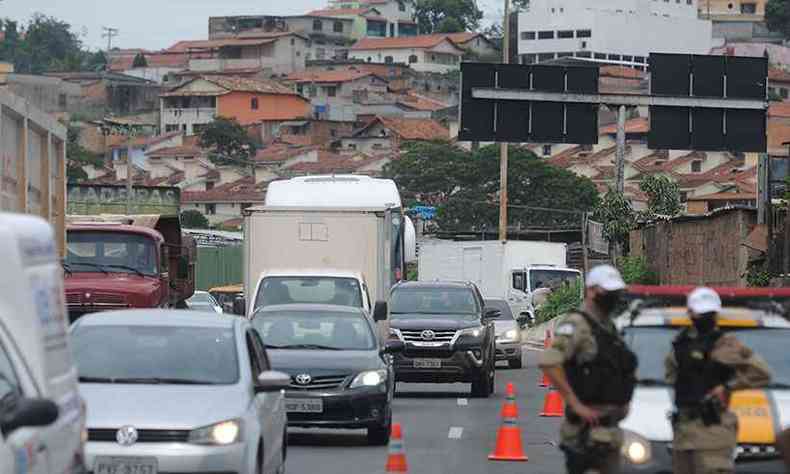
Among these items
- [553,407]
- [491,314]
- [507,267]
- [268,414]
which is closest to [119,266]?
[491,314]

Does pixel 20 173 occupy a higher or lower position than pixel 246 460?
higher

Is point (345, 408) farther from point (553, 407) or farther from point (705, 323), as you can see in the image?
point (705, 323)

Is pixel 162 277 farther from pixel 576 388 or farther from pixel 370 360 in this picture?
pixel 576 388

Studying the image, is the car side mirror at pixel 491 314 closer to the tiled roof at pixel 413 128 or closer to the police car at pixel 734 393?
the police car at pixel 734 393

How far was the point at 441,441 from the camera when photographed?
2148cm

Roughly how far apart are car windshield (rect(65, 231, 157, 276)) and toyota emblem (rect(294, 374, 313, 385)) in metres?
8.00

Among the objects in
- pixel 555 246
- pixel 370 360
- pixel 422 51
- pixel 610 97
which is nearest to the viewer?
pixel 370 360

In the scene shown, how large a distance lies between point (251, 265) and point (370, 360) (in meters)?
9.11

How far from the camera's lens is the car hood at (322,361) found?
2044 cm

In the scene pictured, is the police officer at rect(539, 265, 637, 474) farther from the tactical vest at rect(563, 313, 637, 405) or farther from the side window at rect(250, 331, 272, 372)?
the side window at rect(250, 331, 272, 372)

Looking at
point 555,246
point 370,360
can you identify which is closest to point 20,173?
point 370,360

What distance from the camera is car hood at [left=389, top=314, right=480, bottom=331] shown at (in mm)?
29453

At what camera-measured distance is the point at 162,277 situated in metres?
28.3

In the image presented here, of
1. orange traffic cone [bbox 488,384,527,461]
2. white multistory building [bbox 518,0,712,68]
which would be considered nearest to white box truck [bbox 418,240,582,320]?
orange traffic cone [bbox 488,384,527,461]
